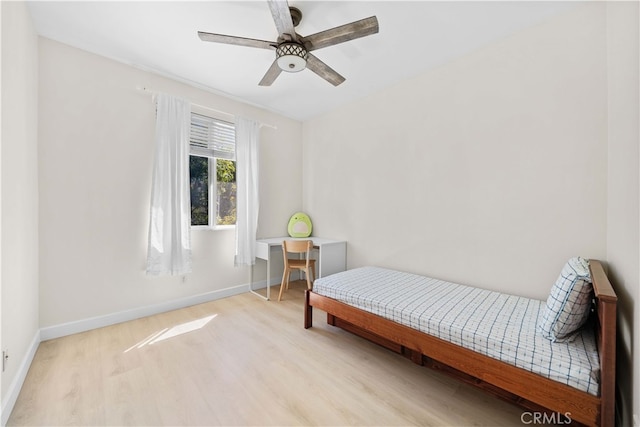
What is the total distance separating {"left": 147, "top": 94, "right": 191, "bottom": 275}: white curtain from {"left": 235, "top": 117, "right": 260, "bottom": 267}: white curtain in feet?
2.01

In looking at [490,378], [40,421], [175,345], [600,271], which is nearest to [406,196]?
[600,271]

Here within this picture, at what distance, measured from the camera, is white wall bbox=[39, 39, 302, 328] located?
222 cm

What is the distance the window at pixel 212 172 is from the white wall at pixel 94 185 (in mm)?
366

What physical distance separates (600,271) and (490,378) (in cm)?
90

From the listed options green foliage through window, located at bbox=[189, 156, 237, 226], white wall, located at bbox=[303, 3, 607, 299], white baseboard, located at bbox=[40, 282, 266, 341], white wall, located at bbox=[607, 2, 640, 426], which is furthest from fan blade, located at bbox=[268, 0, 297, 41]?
white baseboard, located at bbox=[40, 282, 266, 341]

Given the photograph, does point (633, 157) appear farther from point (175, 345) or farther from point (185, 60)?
point (185, 60)

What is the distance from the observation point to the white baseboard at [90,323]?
1480 mm

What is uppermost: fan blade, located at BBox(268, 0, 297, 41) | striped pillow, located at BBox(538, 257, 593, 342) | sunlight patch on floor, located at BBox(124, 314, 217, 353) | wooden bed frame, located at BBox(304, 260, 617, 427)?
fan blade, located at BBox(268, 0, 297, 41)

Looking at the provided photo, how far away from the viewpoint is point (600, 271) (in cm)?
149

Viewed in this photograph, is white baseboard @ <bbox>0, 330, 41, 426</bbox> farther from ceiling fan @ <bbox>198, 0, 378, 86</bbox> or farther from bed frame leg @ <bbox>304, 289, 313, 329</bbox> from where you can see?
ceiling fan @ <bbox>198, 0, 378, 86</bbox>

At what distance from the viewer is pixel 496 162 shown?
222 centimetres

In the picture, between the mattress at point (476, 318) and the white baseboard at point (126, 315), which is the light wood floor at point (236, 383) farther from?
the mattress at point (476, 318)

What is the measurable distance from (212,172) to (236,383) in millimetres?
2406

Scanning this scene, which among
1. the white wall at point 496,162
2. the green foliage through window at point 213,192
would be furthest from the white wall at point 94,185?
the white wall at point 496,162
